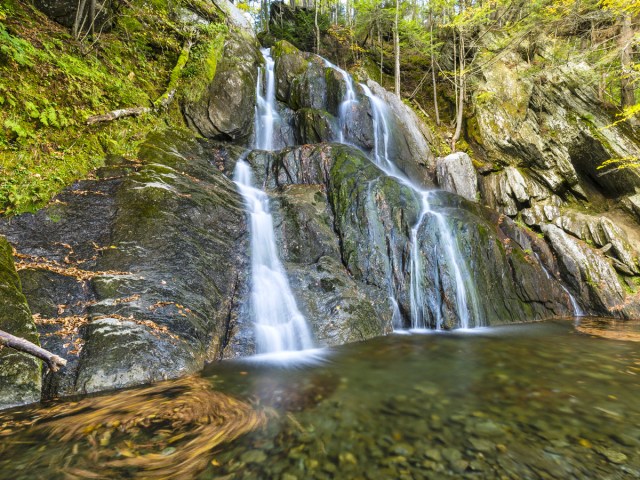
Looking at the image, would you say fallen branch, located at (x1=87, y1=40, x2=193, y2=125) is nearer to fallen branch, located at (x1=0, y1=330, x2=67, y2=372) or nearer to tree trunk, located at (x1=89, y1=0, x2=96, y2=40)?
tree trunk, located at (x1=89, y1=0, x2=96, y2=40)

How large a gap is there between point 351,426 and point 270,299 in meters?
3.58

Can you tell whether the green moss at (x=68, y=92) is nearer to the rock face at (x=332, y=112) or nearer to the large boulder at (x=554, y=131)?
the rock face at (x=332, y=112)

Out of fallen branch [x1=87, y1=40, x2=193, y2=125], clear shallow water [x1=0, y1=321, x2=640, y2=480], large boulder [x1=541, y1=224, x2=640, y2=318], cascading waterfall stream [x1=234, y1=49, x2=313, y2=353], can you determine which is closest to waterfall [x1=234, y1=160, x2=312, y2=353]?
cascading waterfall stream [x1=234, y1=49, x2=313, y2=353]

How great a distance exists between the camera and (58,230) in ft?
16.8

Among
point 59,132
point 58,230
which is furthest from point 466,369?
point 59,132

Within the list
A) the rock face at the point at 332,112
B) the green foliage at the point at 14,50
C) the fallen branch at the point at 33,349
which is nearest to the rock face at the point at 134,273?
the fallen branch at the point at 33,349

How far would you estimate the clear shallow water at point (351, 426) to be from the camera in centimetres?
244

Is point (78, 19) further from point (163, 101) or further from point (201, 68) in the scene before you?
point (201, 68)

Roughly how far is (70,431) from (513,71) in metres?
19.5

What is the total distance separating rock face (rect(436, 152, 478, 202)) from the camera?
1265 centimetres

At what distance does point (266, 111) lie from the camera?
12562 mm

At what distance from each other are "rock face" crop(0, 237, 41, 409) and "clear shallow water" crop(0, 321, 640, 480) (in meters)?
0.24

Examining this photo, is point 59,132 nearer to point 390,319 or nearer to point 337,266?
point 337,266

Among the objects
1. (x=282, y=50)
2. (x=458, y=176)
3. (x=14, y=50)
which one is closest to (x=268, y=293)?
(x=14, y=50)
